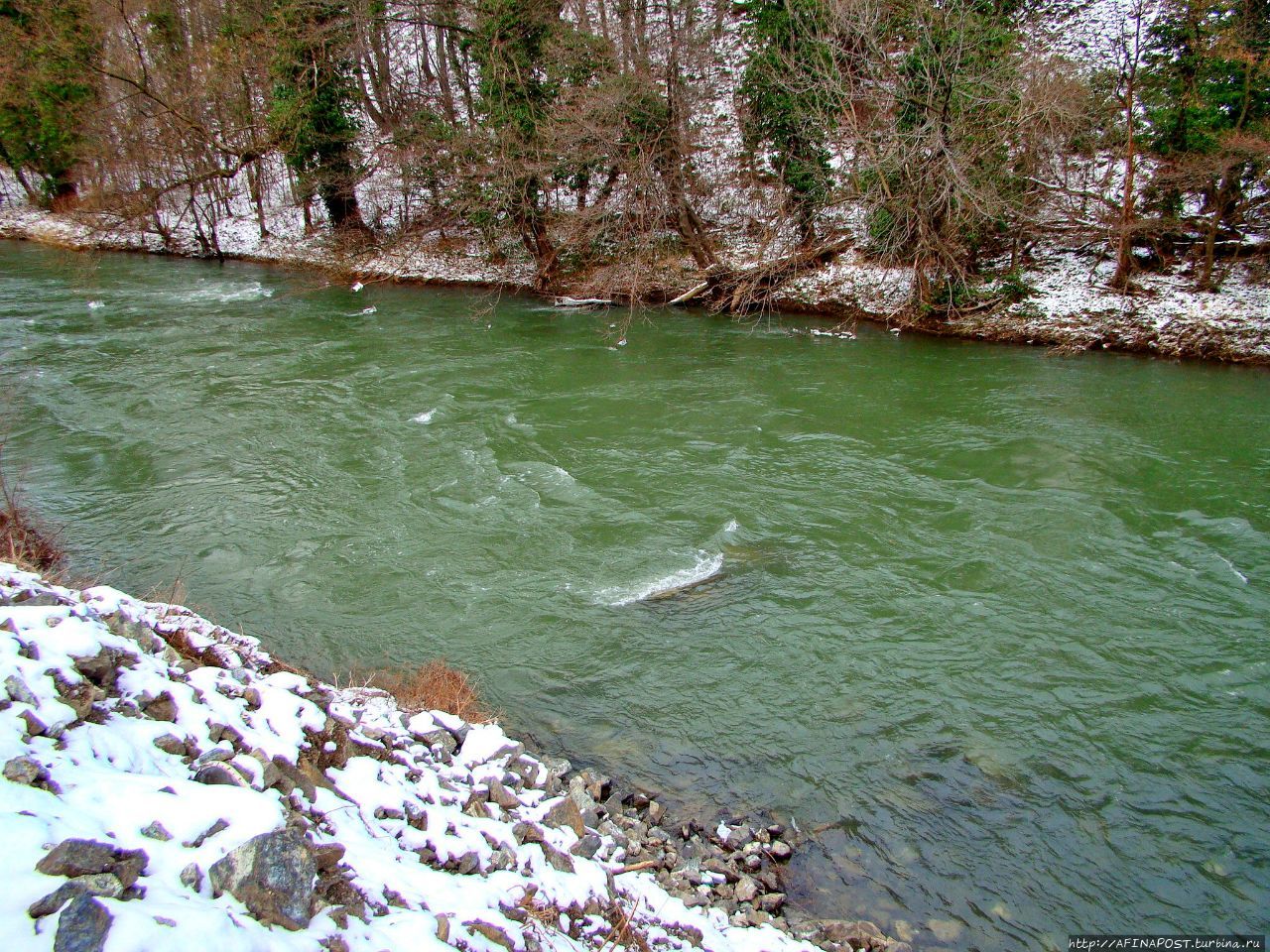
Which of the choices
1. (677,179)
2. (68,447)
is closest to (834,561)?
(68,447)

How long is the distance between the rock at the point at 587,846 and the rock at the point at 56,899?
238cm

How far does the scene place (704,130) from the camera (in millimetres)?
21469

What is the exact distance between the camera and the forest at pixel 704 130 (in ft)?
53.5

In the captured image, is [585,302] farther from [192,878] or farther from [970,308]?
[192,878]

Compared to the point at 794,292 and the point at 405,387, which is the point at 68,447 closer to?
the point at 405,387

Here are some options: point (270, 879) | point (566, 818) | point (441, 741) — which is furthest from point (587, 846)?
point (270, 879)

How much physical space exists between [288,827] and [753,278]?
17.8 metres

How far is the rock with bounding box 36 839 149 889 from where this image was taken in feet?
8.63

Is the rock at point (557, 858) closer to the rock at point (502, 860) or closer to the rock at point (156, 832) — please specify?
the rock at point (502, 860)

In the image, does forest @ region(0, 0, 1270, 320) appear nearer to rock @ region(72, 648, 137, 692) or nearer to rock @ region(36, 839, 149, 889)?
rock @ region(72, 648, 137, 692)

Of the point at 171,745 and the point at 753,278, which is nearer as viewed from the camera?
the point at 171,745

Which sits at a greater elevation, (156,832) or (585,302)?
(585,302)

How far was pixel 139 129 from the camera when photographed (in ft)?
79.7

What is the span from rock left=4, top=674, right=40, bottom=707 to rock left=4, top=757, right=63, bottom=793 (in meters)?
0.46
